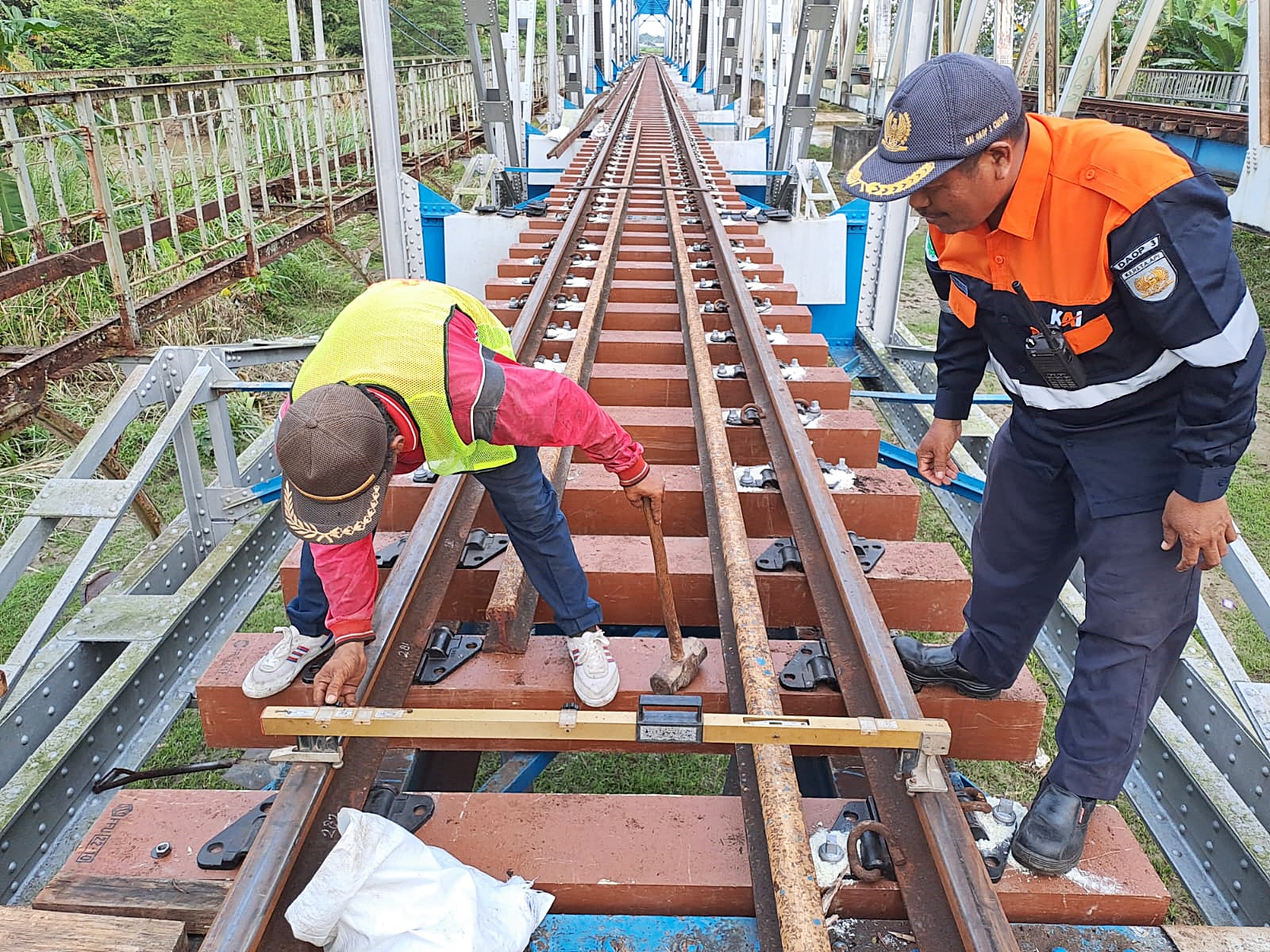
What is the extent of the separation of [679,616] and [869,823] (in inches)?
41.8

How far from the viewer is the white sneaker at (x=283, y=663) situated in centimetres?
220

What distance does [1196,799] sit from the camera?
2.59 m

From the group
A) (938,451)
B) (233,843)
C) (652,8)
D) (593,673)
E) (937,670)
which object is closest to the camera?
(233,843)

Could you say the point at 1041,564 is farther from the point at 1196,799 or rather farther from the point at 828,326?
the point at 828,326

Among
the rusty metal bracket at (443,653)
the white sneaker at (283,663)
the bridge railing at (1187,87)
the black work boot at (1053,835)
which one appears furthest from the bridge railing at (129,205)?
the bridge railing at (1187,87)

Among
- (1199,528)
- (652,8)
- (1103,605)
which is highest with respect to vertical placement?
(652,8)

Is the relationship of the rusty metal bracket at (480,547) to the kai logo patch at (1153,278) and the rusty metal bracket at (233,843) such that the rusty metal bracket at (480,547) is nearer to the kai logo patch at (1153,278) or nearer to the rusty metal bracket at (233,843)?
the rusty metal bracket at (233,843)

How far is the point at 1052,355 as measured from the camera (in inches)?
71.9

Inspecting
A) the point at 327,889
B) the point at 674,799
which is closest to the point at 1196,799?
the point at 674,799

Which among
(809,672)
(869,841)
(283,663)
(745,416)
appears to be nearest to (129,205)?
(745,416)

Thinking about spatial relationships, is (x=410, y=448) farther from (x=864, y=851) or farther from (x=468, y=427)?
(x=864, y=851)

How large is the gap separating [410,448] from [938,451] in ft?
4.78

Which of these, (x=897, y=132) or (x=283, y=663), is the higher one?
(x=897, y=132)

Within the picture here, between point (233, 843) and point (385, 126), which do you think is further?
point (385, 126)
